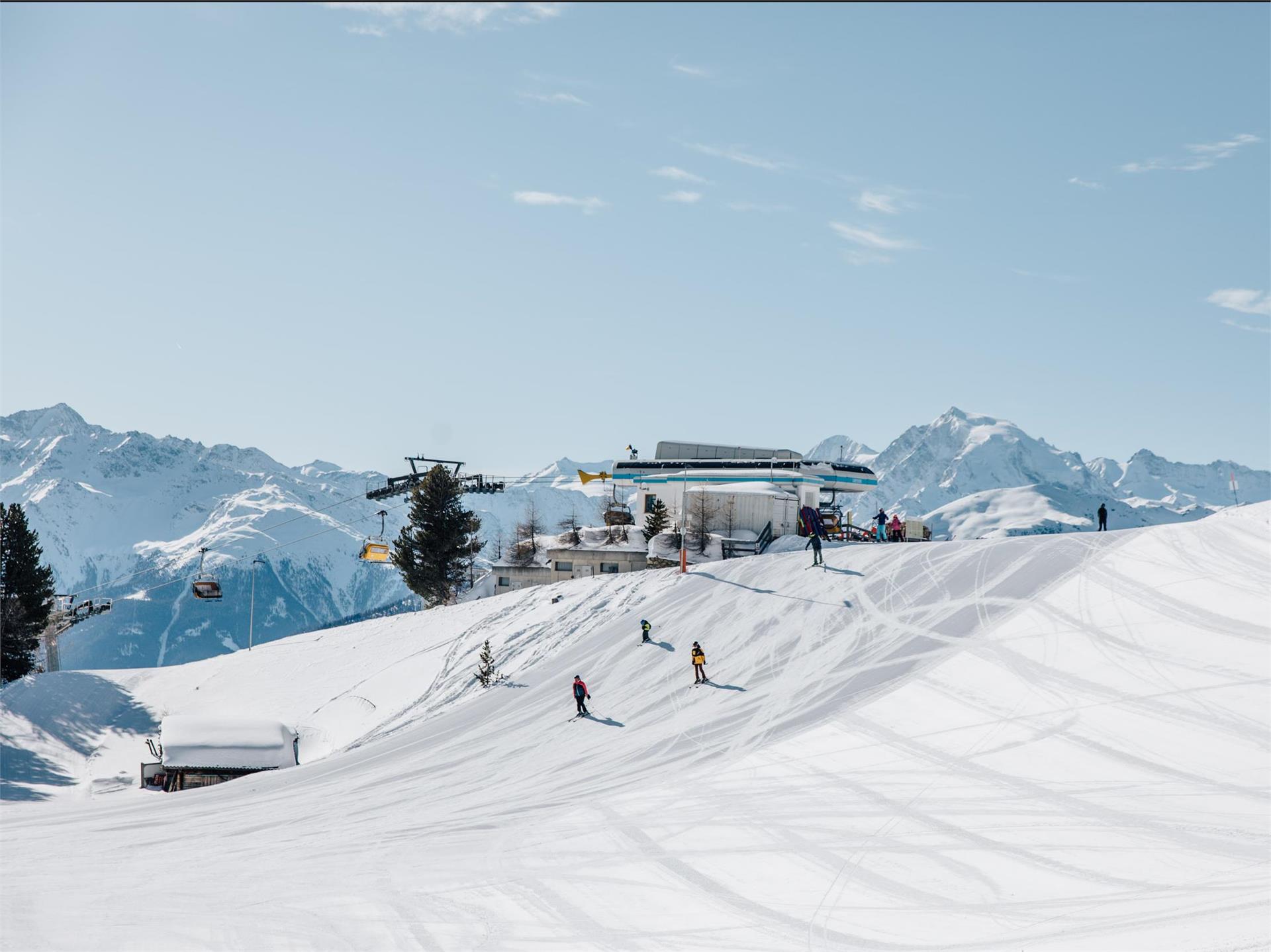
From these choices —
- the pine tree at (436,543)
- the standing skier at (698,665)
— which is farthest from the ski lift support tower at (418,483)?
the standing skier at (698,665)

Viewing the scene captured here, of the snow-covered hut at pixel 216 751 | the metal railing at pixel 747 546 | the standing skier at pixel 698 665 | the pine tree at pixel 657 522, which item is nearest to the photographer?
the standing skier at pixel 698 665

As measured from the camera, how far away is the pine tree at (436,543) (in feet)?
205

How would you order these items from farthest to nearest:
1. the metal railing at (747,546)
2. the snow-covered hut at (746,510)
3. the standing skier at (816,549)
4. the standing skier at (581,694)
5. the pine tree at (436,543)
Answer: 1. the pine tree at (436,543)
2. the snow-covered hut at (746,510)
3. the metal railing at (747,546)
4. the standing skier at (816,549)
5. the standing skier at (581,694)

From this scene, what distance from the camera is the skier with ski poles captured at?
31.4 metres

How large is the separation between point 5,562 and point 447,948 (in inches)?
1860

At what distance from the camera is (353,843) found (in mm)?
21438

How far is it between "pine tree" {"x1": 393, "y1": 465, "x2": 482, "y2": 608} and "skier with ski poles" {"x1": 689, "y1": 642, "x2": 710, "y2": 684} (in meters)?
32.1

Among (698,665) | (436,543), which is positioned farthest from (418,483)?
(698,665)

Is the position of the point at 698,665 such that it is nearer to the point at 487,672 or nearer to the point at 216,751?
the point at 487,672

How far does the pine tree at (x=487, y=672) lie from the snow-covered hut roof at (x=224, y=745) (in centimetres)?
627

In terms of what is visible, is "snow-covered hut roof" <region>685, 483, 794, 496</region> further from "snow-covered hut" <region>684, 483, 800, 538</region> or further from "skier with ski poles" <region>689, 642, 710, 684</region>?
"skier with ski poles" <region>689, 642, 710, 684</region>

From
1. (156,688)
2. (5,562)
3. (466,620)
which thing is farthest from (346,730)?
(5,562)

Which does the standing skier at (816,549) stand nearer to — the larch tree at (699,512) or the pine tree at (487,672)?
the larch tree at (699,512)

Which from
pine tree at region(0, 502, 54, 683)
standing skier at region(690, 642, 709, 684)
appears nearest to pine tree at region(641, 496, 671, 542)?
standing skier at region(690, 642, 709, 684)
